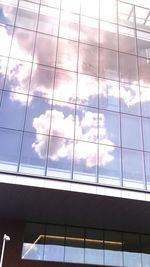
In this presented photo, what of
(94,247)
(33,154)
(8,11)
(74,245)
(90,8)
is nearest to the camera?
(33,154)

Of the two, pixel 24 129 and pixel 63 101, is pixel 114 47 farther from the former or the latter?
pixel 24 129

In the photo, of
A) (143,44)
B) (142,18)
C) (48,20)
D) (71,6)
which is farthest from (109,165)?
(142,18)

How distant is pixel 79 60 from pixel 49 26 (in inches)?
135

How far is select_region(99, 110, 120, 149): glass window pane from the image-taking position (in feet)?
69.7

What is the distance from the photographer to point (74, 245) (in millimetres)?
22812

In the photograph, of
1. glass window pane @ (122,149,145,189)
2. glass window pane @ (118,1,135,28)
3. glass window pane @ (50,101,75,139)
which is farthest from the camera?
glass window pane @ (118,1,135,28)

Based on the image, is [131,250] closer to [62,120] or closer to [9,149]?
[62,120]

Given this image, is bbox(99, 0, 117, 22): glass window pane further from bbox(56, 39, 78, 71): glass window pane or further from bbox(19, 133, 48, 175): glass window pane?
bbox(19, 133, 48, 175): glass window pane

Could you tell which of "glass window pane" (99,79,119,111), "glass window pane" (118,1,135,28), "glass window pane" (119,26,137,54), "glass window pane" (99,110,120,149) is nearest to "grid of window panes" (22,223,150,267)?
"glass window pane" (99,110,120,149)

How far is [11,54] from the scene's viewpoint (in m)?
22.2

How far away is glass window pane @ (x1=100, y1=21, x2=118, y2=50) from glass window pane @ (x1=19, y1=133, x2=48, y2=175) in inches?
368

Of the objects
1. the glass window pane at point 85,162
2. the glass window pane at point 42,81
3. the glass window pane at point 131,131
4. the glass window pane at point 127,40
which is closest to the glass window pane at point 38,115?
the glass window pane at point 42,81

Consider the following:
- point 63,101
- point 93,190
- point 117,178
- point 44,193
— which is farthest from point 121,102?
point 44,193

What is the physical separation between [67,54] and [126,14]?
288 inches
